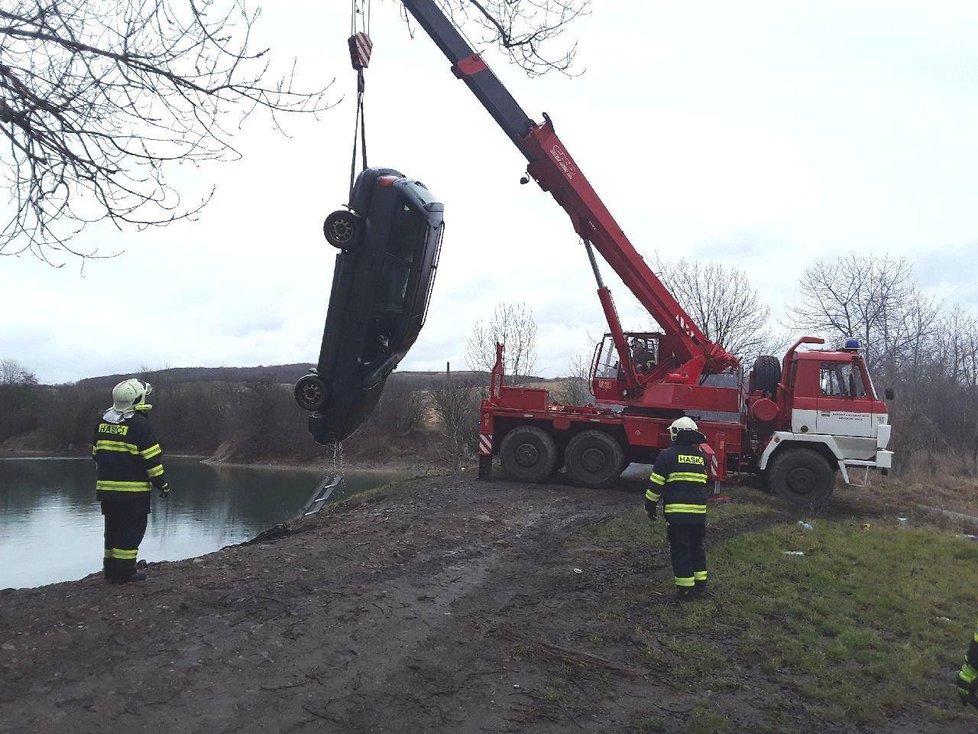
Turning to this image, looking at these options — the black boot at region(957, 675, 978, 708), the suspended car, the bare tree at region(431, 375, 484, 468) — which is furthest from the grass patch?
the bare tree at region(431, 375, 484, 468)

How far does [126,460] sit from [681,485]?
14.9ft

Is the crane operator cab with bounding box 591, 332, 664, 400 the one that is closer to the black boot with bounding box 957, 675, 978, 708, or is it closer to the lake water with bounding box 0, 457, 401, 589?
the lake water with bounding box 0, 457, 401, 589

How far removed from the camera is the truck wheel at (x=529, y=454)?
13.1m

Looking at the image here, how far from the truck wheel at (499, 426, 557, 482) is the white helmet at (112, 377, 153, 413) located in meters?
7.90

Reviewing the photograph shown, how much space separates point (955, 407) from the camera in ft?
115

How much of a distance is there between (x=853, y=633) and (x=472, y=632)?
9.07 feet

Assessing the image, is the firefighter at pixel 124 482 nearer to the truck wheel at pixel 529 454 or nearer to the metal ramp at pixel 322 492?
the metal ramp at pixel 322 492

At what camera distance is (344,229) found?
6.99 metres

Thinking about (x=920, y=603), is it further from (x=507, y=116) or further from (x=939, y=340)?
(x=939, y=340)

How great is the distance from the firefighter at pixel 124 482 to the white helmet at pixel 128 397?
0.02m

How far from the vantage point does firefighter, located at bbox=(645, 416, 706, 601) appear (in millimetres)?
6047

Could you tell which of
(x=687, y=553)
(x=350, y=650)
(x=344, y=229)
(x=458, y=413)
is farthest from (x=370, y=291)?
(x=458, y=413)

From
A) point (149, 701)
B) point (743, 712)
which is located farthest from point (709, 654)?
point (149, 701)

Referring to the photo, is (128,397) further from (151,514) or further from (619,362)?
(151,514)
